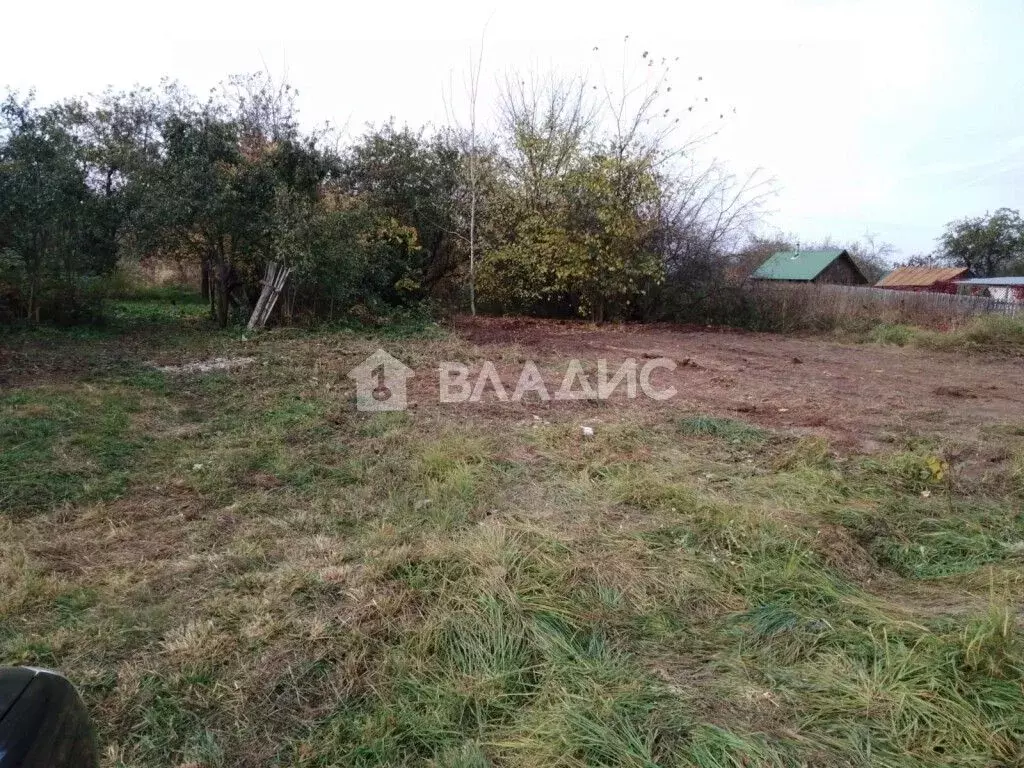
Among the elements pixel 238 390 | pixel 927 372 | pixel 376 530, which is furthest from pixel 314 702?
pixel 927 372

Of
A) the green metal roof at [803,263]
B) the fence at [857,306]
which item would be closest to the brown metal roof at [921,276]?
the green metal roof at [803,263]

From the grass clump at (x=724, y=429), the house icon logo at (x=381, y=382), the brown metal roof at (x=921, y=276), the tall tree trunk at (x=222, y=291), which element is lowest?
the grass clump at (x=724, y=429)

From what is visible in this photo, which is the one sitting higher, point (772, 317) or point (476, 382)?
point (772, 317)

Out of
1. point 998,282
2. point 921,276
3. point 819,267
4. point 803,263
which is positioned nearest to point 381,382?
point 819,267

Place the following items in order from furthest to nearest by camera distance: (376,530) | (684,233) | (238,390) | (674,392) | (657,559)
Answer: (684,233)
(674,392)
(238,390)
(376,530)
(657,559)

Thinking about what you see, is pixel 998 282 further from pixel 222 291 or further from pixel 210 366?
pixel 210 366

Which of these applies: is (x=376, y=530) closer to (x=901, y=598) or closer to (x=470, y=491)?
(x=470, y=491)

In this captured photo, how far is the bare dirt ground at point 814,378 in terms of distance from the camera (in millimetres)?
5000

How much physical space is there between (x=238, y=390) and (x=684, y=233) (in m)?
10.5

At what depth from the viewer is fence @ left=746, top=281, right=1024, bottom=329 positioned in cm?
1241

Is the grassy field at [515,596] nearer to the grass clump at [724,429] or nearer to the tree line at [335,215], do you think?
the grass clump at [724,429]

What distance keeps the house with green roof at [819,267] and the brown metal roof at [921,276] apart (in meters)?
1.30

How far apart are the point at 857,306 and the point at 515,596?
42.8ft

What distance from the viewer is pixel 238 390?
18.6 ft
